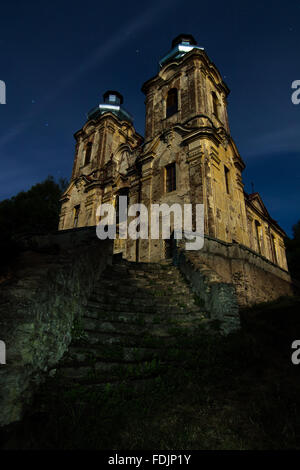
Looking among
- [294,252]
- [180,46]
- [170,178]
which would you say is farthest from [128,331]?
[294,252]

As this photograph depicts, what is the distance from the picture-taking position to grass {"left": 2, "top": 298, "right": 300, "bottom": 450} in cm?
303

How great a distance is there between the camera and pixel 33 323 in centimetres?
383

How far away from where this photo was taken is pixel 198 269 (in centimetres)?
830

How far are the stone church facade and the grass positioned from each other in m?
7.69

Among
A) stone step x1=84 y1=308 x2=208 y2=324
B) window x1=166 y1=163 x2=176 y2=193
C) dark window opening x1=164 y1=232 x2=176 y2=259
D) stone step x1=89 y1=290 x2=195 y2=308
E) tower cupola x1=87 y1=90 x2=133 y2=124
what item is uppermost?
tower cupola x1=87 y1=90 x2=133 y2=124

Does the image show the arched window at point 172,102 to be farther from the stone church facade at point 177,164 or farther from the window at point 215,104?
the window at point 215,104

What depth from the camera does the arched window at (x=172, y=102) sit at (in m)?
20.0

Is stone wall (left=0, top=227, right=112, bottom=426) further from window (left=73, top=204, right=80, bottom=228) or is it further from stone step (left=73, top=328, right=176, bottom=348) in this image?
window (left=73, top=204, right=80, bottom=228)

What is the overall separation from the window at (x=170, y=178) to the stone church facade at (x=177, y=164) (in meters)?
0.07

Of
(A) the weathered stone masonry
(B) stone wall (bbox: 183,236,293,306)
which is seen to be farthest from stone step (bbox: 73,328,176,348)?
(A) the weathered stone masonry

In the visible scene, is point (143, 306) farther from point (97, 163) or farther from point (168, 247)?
point (97, 163)

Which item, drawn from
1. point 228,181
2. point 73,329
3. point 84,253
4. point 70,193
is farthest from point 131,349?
point 70,193

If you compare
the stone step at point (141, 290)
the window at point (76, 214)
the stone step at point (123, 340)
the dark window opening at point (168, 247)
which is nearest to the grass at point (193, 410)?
the stone step at point (123, 340)

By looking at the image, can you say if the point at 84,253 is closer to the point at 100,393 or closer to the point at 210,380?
the point at 100,393
